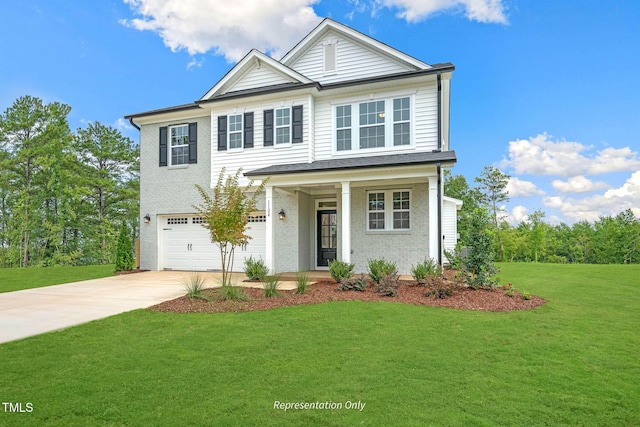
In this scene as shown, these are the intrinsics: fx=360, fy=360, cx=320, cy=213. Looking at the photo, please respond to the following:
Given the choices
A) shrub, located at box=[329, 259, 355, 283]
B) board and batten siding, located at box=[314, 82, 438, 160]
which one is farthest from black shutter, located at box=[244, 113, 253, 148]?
shrub, located at box=[329, 259, 355, 283]

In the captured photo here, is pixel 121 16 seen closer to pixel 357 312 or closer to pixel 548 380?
pixel 357 312

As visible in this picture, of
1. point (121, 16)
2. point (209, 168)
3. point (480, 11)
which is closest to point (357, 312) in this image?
point (209, 168)

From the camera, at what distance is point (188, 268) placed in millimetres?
15078

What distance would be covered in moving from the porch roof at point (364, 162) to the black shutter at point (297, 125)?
3.10 ft

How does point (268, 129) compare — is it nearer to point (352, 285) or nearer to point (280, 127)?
point (280, 127)

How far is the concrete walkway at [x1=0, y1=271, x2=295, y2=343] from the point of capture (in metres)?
6.34

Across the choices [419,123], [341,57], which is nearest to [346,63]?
[341,57]

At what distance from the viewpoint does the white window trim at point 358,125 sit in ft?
39.3

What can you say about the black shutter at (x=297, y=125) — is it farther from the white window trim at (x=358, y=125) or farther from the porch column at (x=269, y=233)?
the porch column at (x=269, y=233)

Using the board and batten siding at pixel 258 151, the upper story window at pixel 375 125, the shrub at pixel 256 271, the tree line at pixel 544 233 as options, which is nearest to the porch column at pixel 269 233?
the shrub at pixel 256 271

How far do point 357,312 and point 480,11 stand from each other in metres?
13.1

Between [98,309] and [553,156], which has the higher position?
[553,156]

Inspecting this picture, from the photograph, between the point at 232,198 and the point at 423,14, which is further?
the point at 423,14

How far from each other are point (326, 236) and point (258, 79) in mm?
6658
